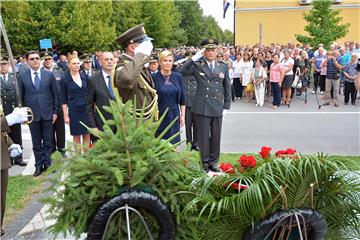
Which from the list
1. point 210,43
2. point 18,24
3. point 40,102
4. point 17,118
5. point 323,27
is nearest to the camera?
point 17,118

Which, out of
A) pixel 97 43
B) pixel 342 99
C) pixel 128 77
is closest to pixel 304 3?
pixel 97 43

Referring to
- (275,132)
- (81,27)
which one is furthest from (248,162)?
(81,27)

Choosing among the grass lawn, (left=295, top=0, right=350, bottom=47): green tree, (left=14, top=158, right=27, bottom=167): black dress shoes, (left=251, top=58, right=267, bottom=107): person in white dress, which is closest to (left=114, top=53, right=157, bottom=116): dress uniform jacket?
the grass lawn

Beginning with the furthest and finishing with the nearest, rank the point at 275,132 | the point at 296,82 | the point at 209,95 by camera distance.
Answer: the point at 296,82 < the point at 275,132 < the point at 209,95

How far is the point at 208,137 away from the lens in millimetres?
6762

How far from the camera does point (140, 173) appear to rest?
261 cm

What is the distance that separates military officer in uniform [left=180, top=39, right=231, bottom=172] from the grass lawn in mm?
2352

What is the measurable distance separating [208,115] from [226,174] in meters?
3.82

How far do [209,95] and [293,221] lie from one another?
4177mm

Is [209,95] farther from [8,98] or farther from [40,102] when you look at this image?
[8,98]

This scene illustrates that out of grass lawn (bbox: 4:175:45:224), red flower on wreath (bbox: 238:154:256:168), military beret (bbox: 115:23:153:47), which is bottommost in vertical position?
grass lawn (bbox: 4:175:45:224)

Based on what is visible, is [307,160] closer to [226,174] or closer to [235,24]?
[226,174]

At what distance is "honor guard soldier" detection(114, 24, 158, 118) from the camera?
3.82 m

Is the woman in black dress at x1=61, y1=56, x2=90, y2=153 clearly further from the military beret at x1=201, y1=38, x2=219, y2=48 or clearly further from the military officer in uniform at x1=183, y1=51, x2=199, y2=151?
the military beret at x1=201, y1=38, x2=219, y2=48
